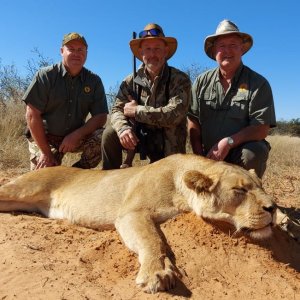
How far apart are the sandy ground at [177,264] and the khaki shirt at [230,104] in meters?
1.80

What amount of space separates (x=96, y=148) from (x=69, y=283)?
11.2ft

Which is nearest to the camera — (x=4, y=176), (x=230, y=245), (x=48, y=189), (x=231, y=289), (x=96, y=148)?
(x=231, y=289)

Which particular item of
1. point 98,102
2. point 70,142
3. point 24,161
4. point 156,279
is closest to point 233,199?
point 156,279

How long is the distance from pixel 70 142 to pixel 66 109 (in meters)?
0.55

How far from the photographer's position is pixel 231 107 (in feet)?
18.2

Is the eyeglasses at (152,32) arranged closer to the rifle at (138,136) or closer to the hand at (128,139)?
the rifle at (138,136)

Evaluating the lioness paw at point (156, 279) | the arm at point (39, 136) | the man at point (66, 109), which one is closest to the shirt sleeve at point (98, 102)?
the man at point (66, 109)

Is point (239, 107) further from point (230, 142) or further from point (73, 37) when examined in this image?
point (73, 37)

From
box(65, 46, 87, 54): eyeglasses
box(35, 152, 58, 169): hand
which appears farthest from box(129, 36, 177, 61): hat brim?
box(35, 152, 58, 169): hand

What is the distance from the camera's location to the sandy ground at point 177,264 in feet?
10.1

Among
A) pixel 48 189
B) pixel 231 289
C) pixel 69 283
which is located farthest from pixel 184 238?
pixel 48 189

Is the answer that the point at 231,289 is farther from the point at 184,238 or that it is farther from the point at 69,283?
Answer: the point at 69,283

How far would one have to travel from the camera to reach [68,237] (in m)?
4.12

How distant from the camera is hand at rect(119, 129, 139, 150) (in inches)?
214
